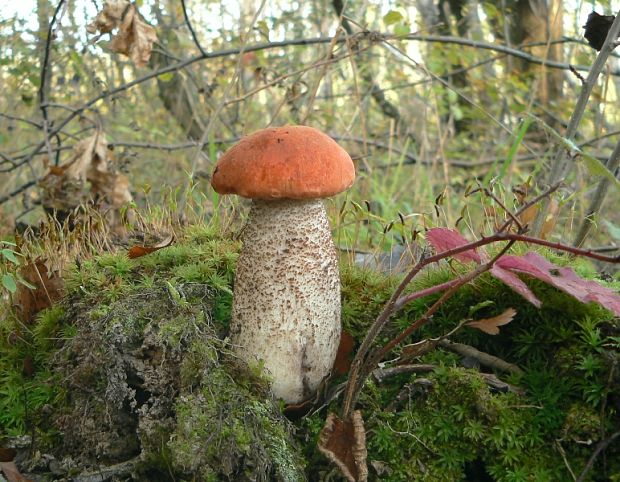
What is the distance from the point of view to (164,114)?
866cm

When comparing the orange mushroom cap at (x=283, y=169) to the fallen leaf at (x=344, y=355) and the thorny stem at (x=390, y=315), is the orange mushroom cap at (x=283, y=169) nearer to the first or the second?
the thorny stem at (x=390, y=315)

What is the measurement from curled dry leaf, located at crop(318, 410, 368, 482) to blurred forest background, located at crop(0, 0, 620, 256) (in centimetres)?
142

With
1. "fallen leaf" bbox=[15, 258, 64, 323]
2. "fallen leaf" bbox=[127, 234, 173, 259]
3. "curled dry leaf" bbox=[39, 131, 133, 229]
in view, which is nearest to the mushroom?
"fallen leaf" bbox=[127, 234, 173, 259]

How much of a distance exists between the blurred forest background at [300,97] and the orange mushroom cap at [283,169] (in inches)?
44.5

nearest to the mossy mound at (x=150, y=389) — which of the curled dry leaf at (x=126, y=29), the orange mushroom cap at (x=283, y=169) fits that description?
the orange mushroom cap at (x=283, y=169)

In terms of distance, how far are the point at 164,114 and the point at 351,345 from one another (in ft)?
24.1

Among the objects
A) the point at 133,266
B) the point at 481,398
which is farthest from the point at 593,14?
the point at 133,266

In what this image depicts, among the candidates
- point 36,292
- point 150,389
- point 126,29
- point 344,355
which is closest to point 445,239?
point 344,355

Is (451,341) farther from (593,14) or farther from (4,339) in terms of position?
(4,339)

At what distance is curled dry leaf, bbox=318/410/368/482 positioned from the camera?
1.67 meters

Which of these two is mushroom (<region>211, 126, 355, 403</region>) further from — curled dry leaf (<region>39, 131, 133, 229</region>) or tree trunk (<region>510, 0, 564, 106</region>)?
A: tree trunk (<region>510, 0, 564, 106</region>)

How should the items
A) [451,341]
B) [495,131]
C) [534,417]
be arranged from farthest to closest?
[495,131] → [451,341] → [534,417]

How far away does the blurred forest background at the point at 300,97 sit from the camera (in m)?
3.81

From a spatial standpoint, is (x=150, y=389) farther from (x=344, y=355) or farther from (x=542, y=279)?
(x=542, y=279)
